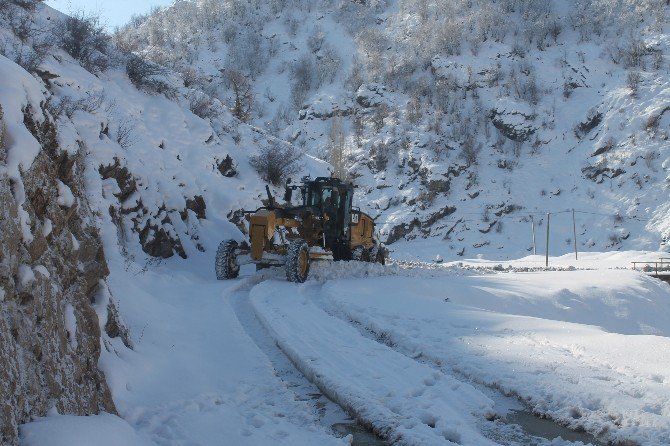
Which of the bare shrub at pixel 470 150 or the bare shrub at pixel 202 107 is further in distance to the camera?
the bare shrub at pixel 470 150

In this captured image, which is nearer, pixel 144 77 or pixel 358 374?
pixel 358 374

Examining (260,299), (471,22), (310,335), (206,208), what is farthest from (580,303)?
(471,22)

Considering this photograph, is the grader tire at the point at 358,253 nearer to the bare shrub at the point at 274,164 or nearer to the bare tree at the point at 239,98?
the bare shrub at the point at 274,164

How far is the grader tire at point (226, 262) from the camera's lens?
47.4ft

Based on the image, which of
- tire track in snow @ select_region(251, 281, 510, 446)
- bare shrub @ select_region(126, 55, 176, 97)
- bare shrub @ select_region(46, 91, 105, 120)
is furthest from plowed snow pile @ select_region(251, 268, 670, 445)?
bare shrub @ select_region(126, 55, 176, 97)

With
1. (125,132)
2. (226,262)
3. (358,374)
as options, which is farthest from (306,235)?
(358,374)

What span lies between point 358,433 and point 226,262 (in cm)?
1011

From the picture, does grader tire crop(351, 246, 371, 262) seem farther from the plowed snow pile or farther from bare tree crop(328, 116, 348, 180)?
bare tree crop(328, 116, 348, 180)

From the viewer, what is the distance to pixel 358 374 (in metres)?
6.27

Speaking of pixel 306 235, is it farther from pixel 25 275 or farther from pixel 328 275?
pixel 25 275

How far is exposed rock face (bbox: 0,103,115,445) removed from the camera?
3.61 meters

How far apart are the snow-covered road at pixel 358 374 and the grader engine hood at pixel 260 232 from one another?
10.6ft

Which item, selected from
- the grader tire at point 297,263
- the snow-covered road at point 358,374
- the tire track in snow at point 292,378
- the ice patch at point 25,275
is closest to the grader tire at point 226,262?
the grader tire at point 297,263

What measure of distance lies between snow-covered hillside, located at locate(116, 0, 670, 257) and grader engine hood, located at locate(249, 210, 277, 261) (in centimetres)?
1725
